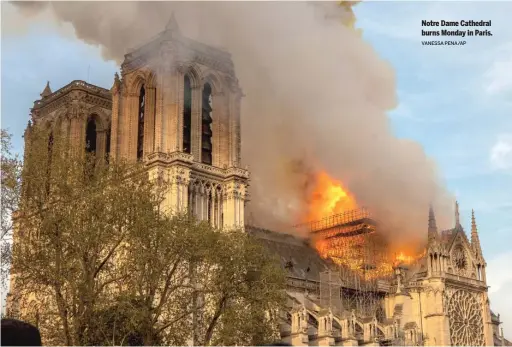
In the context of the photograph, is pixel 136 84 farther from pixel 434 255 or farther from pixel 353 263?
pixel 434 255

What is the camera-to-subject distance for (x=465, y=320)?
70188 mm

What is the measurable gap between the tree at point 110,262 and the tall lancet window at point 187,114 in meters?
20.1

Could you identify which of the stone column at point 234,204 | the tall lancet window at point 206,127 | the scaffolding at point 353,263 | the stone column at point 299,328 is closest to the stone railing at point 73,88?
the tall lancet window at point 206,127

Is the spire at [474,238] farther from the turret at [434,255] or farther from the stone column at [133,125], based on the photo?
the stone column at [133,125]

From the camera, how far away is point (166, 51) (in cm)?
6050

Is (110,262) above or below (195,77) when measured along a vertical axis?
below

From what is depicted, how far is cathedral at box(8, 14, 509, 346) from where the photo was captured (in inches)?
2327

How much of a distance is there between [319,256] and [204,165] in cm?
2085

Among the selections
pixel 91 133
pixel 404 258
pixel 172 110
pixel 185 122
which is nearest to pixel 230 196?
pixel 185 122

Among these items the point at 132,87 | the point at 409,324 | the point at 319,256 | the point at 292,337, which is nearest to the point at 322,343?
the point at 292,337

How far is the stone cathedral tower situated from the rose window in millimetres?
21288

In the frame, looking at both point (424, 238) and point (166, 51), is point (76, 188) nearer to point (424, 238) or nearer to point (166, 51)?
point (166, 51)

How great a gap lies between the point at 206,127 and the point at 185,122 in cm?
219

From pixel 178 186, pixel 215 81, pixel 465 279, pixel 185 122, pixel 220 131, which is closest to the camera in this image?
pixel 178 186
